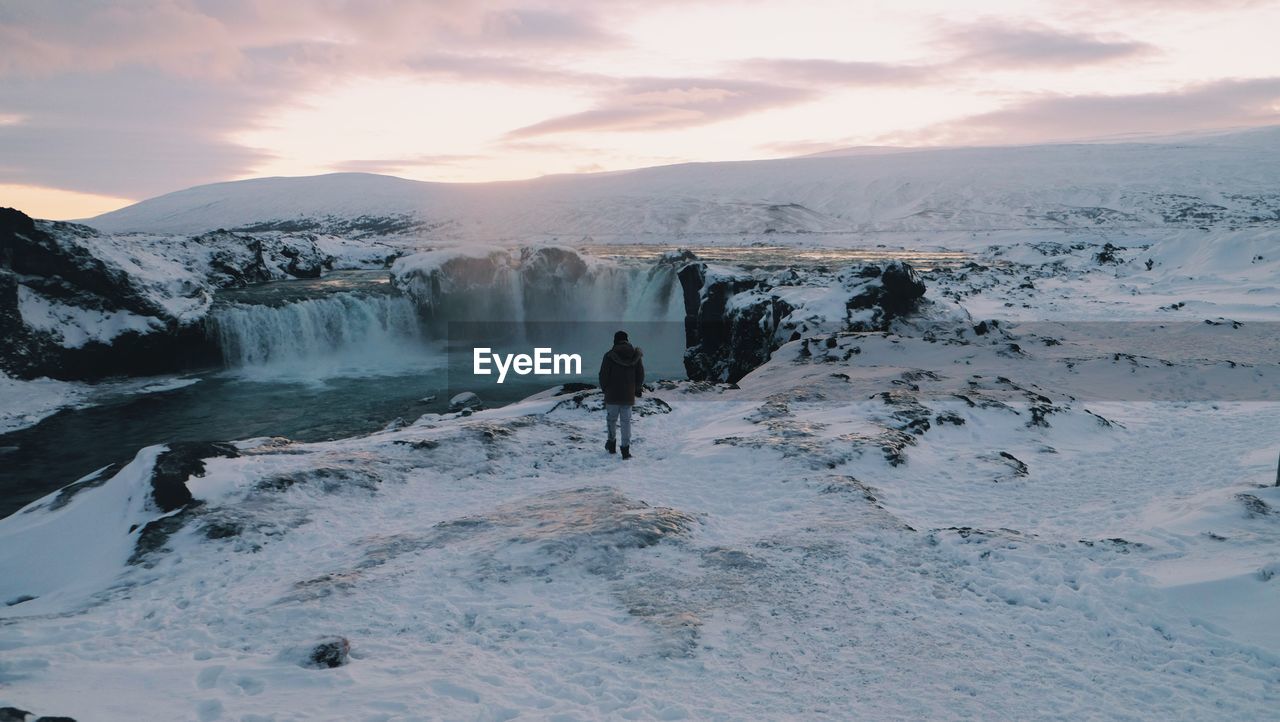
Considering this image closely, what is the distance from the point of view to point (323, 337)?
31.7 metres

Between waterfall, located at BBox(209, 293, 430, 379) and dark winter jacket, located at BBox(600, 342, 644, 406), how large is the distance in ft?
62.9

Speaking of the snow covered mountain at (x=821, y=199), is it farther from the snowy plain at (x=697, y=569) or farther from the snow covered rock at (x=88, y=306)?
the snowy plain at (x=697, y=569)

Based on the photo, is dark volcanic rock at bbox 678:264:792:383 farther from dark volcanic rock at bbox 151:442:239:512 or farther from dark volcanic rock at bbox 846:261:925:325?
dark volcanic rock at bbox 151:442:239:512

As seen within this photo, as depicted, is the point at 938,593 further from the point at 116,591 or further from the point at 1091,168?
the point at 1091,168

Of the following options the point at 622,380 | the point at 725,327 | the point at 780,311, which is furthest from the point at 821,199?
the point at 622,380

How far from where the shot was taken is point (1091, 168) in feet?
390

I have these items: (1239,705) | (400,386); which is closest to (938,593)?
(1239,705)

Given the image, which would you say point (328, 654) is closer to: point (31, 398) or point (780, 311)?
point (780, 311)

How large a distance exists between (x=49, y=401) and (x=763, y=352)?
860 inches

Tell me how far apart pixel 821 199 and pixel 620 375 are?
385ft

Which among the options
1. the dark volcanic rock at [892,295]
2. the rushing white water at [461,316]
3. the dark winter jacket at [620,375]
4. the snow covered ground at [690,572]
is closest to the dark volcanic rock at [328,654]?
the snow covered ground at [690,572]

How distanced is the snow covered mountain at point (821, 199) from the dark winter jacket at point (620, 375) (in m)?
81.6

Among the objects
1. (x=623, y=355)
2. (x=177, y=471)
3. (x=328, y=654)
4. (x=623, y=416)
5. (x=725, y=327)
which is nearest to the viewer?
(x=328, y=654)

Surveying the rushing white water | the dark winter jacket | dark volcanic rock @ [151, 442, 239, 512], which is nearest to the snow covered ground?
dark volcanic rock @ [151, 442, 239, 512]
